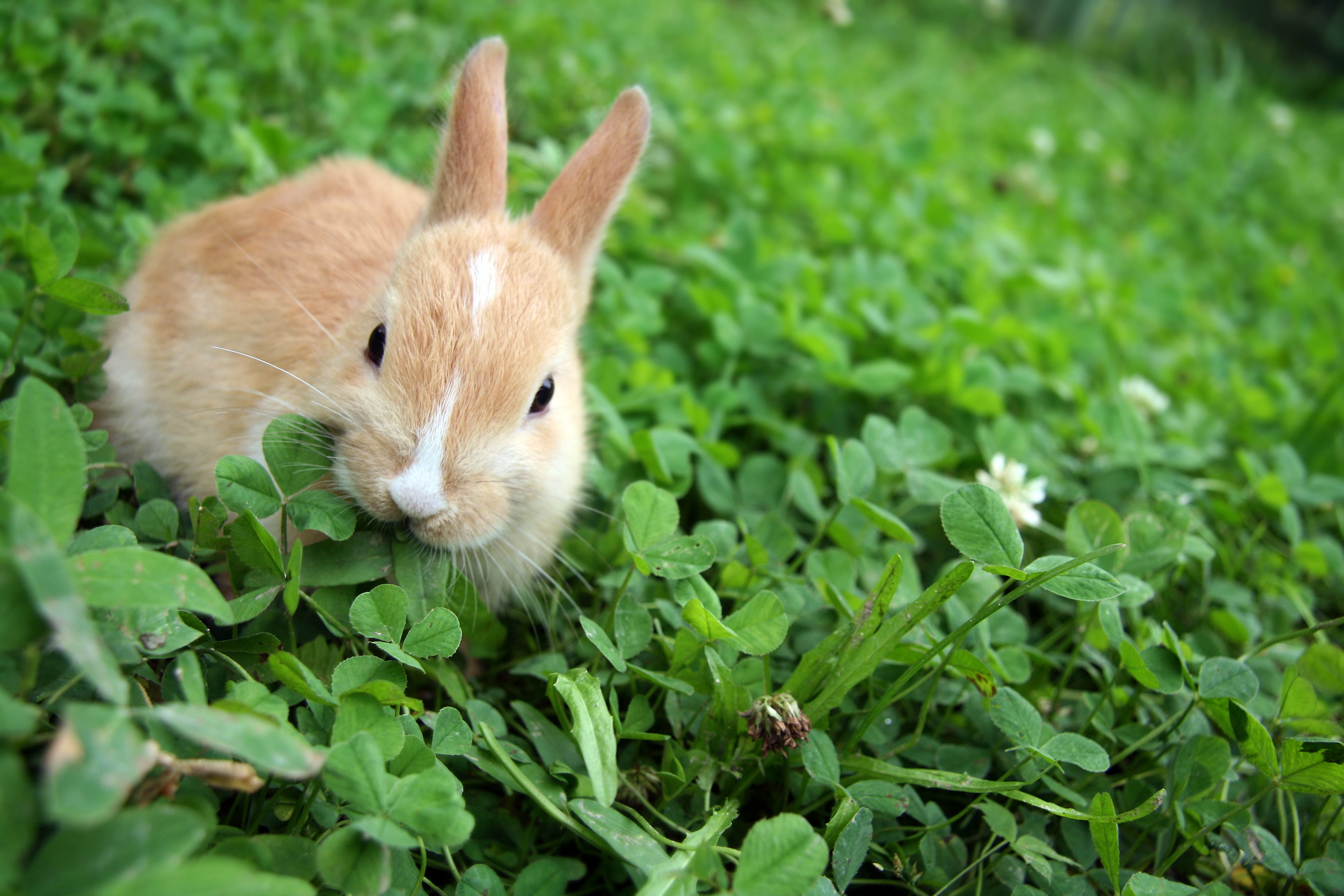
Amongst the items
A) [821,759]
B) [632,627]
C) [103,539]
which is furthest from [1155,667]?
[103,539]

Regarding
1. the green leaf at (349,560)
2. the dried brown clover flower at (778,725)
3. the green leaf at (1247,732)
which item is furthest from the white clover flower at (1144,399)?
the green leaf at (349,560)

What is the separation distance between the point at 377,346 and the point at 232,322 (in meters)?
0.57

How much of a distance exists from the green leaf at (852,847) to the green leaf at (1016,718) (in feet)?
1.15

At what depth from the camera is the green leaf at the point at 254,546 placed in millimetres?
1596

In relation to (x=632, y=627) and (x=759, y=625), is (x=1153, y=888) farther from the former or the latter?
(x=632, y=627)

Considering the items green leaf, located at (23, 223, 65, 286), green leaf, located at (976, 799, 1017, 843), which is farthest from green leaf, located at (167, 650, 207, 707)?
green leaf, located at (976, 799, 1017, 843)

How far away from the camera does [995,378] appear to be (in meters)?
3.00

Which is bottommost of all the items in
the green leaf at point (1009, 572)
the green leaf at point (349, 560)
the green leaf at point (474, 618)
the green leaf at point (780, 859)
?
the green leaf at point (474, 618)

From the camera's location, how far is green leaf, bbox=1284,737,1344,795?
63.3 inches

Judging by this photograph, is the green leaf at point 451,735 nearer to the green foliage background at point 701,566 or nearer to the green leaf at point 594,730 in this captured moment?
the green foliage background at point 701,566

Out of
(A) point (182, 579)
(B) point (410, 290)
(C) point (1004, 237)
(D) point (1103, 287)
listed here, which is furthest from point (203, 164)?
(D) point (1103, 287)

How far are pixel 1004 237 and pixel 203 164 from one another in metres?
3.69

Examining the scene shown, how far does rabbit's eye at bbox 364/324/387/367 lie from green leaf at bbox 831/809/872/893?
1445mm

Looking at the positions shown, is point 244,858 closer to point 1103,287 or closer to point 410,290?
point 410,290
